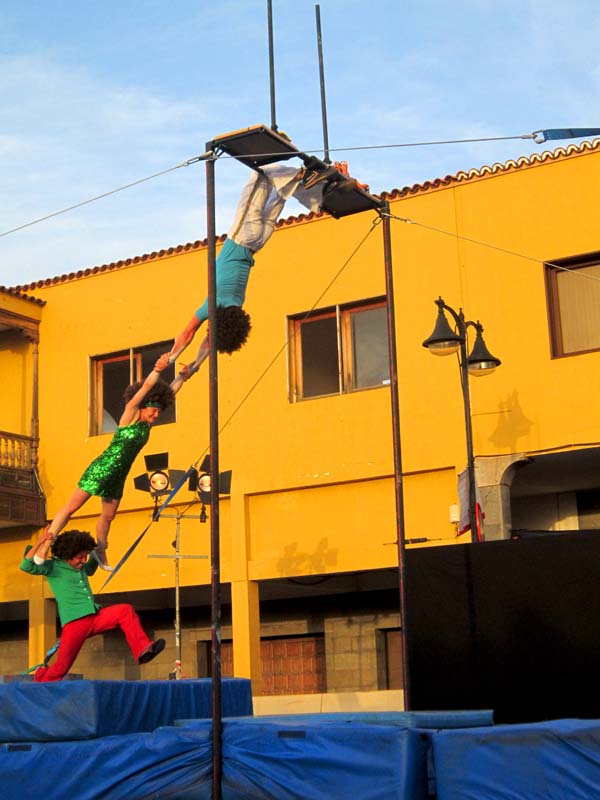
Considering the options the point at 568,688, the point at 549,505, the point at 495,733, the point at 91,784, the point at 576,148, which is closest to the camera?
the point at 495,733

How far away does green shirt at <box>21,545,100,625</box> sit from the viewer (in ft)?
38.7

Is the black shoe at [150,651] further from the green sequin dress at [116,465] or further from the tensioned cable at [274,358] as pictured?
the tensioned cable at [274,358]

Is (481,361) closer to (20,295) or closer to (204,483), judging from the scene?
(204,483)

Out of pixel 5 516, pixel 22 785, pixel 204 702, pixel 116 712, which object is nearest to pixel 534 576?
pixel 204 702

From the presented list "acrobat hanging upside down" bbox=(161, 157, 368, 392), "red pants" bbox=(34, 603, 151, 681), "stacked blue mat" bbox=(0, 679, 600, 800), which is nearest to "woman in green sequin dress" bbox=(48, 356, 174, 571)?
"acrobat hanging upside down" bbox=(161, 157, 368, 392)

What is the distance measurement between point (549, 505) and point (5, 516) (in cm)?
945

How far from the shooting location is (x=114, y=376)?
2209 centimetres

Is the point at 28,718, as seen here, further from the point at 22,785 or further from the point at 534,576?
the point at 534,576

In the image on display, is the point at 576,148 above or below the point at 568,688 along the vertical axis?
above

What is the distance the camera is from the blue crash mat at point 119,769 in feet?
31.1

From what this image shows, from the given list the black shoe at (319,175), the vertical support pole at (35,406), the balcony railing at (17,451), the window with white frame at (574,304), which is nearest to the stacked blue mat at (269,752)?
the black shoe at (319,175)

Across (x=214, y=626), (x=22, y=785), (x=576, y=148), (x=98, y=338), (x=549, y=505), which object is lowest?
(x=22, y=785)

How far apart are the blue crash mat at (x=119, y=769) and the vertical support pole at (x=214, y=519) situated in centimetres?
19

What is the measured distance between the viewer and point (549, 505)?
66.5ft
